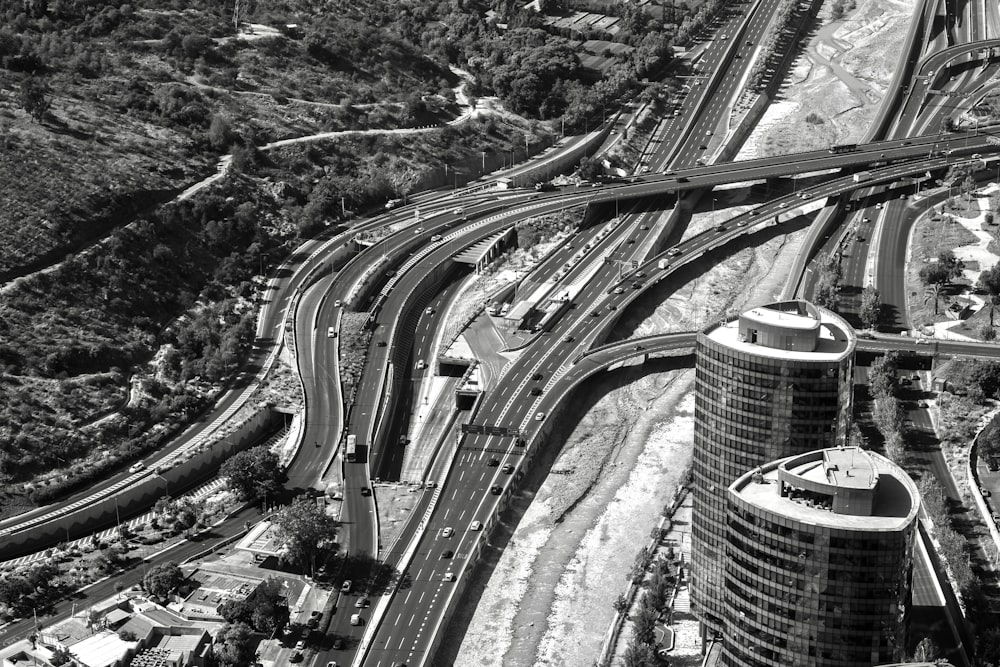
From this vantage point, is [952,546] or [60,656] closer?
[60,656]

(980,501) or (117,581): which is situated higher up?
(980,501)

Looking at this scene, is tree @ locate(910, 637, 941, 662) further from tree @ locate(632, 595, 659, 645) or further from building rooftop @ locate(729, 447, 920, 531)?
building rooftop @ locate(729, 447, 920, 531)

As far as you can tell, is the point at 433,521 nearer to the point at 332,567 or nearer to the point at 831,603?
the point at 332,567

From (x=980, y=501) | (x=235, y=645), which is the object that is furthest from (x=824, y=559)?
(x=235, y=645)

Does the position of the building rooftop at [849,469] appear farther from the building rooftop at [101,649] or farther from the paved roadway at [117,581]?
the paved roadway at [117,581]

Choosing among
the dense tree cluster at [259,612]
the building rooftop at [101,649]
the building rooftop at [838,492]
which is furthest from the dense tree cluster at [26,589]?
the building rooftop at [838,492]

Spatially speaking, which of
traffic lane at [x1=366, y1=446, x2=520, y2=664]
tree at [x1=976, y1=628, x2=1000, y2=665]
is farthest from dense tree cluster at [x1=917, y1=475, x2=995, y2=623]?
traffic lane at [x1=366, y1=446, x2=520, y2=664]

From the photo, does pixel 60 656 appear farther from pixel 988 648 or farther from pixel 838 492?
pixel 988 648
